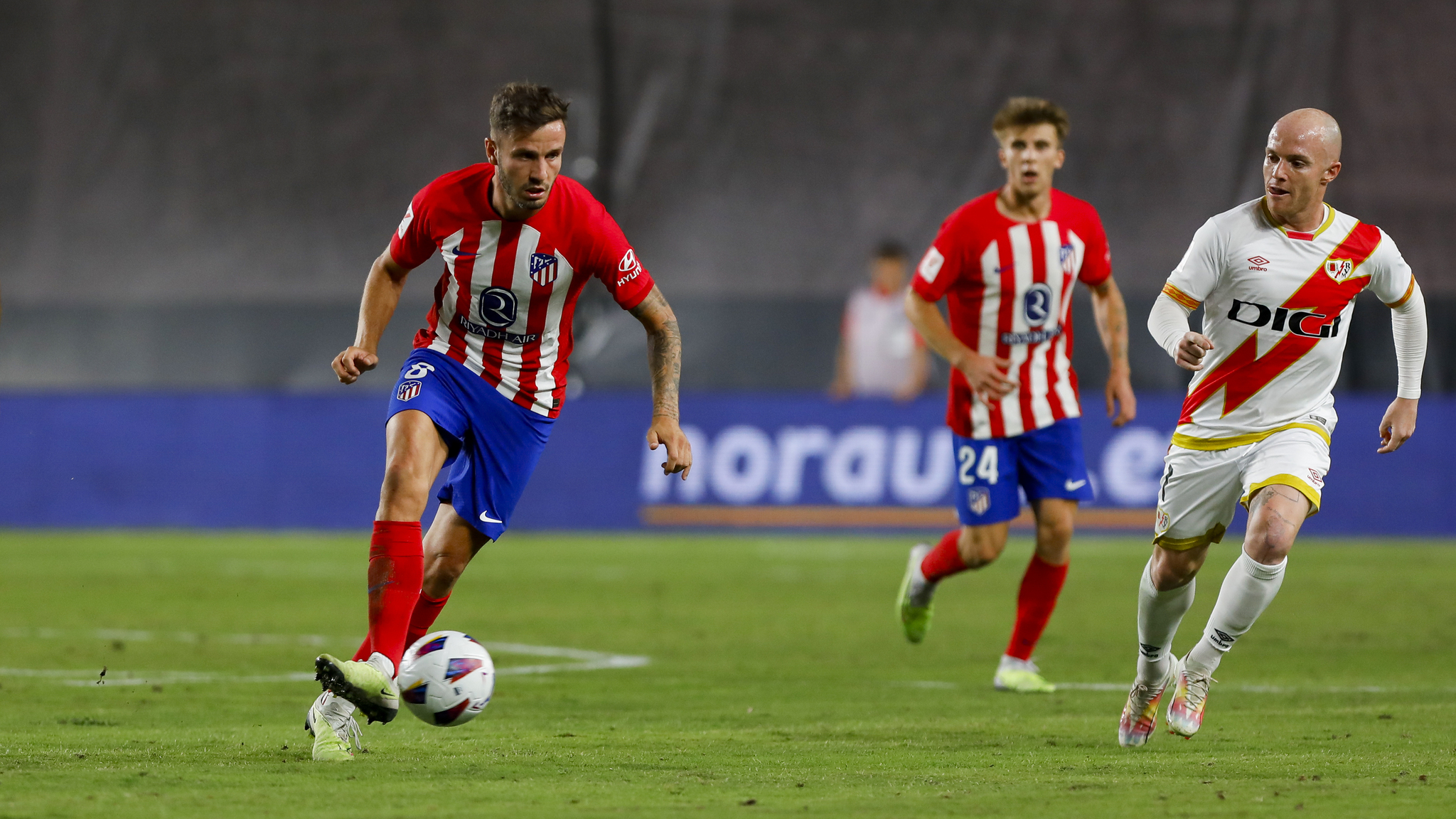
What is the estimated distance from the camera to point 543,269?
592 cm

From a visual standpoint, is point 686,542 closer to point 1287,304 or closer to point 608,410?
point 608,410

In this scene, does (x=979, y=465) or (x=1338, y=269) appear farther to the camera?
(x=979, y=465)

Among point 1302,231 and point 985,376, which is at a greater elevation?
point 1302,231

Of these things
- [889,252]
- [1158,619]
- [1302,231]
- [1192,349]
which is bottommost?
[1158,619]

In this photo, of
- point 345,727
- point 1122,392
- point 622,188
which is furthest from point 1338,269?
point 622,188

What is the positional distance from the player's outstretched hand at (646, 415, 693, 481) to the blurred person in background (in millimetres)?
10587

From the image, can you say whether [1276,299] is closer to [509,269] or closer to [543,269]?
[543,269]

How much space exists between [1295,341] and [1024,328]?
A: 215cm

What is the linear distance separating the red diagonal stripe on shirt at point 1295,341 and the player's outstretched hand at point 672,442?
183 centimetres

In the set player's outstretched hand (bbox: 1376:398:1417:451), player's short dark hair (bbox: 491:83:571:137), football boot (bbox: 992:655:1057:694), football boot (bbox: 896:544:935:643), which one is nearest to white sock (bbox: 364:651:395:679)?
player's short dark hair (bbox: 491:83:571:137)

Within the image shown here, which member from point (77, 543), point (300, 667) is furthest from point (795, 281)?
point (300, 667)

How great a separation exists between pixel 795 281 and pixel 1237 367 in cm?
1237

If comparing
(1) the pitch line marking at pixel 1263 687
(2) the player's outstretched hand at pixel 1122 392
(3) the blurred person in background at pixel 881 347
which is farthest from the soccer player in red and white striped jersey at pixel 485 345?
(3) the blurred person in background at pixel 881 347

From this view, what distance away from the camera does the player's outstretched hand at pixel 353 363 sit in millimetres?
5500
